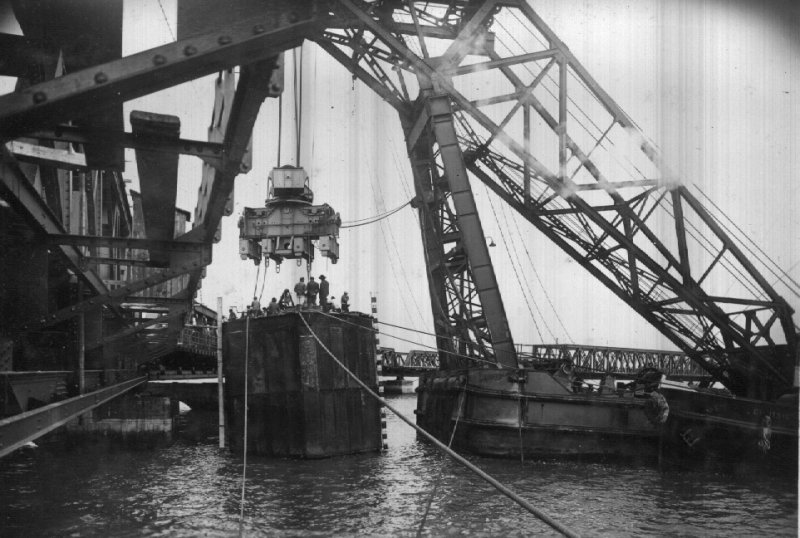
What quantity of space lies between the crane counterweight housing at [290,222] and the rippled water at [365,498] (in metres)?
6.72

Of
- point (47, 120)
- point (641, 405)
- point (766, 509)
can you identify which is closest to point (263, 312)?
point (641, 405)

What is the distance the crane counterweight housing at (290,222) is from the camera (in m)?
20.6

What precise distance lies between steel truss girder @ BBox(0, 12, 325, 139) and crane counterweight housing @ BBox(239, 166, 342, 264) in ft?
47.9

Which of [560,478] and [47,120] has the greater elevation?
[47,120]

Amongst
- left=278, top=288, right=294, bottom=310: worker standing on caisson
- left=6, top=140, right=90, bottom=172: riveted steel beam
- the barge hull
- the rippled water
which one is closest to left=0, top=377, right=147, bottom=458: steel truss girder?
left=6, top=140, right=90, bottom=172: riveted steel beam

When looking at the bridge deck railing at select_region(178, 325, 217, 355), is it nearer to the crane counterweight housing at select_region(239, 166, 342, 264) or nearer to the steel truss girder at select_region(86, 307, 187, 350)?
the steel truss girder at select_region(86, 307, 187, 350)

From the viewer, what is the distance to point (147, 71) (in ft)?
17.4

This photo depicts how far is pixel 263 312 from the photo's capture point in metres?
20.1

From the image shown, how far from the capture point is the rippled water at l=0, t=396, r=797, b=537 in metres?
10.1

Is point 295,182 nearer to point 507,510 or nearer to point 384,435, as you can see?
point 384,435

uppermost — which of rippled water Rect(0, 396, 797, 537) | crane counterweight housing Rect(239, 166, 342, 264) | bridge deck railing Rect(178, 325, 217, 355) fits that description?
crane counterweight housing Rect(239, 166, 342, 264)

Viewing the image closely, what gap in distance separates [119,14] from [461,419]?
12.1m

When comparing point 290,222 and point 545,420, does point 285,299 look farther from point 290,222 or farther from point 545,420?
point 545,420

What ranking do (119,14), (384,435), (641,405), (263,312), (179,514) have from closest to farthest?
(119,14) < (179,514) < (641,405) < (384,435) < (263,312)
